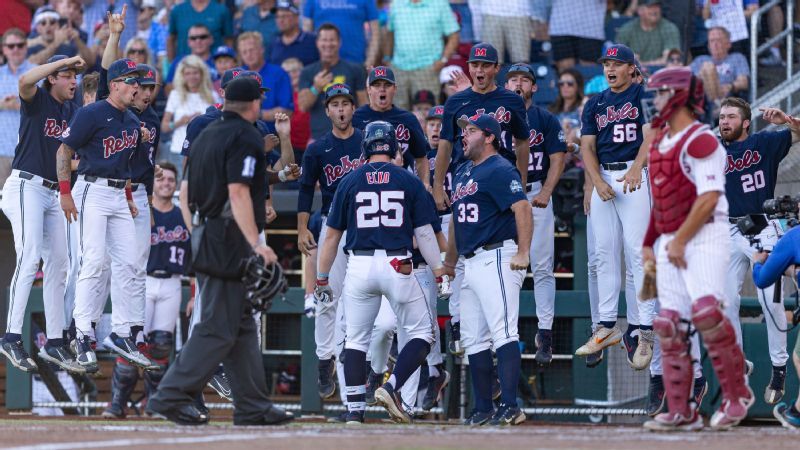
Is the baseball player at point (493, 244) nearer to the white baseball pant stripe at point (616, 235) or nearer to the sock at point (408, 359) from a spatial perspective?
the sock at point (408, 359)

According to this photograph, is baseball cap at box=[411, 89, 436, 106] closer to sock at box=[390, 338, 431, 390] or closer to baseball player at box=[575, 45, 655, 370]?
baseball player at box=[575, 45, 655, 370]

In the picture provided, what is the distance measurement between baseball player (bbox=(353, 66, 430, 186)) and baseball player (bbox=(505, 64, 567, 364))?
91 centimetres

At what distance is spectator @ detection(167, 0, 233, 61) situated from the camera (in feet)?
52.3

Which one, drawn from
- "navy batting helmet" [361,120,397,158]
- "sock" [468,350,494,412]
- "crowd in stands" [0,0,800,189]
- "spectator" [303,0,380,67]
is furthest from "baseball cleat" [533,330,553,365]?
"spectator" [303,0,380,67]

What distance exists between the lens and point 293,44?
50.8ft

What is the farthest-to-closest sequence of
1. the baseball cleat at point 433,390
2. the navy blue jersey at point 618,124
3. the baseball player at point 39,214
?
1. the baseball cleat at point 433,390
2. the baseball player at point 39,214
3. the navy blue jersey at point 618,124

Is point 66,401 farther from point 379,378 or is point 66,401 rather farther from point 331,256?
point 331,256

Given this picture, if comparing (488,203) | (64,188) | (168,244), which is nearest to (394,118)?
(488,203)

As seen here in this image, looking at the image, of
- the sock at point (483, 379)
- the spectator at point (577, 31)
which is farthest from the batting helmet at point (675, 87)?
the spectator at point (577, 31)

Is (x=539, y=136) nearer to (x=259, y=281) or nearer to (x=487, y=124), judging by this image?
(x=487, y=124)

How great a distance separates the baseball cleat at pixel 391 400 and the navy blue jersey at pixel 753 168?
3.23m

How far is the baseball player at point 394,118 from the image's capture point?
11.1 meters

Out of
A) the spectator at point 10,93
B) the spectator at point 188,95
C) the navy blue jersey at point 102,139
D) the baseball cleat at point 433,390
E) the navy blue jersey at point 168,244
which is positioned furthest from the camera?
the spectator at point 188,95

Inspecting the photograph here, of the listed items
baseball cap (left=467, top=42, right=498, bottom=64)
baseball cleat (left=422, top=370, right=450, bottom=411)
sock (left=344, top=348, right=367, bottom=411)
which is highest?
baseball cap (left=467, top=42, right=498, bottom=64)
